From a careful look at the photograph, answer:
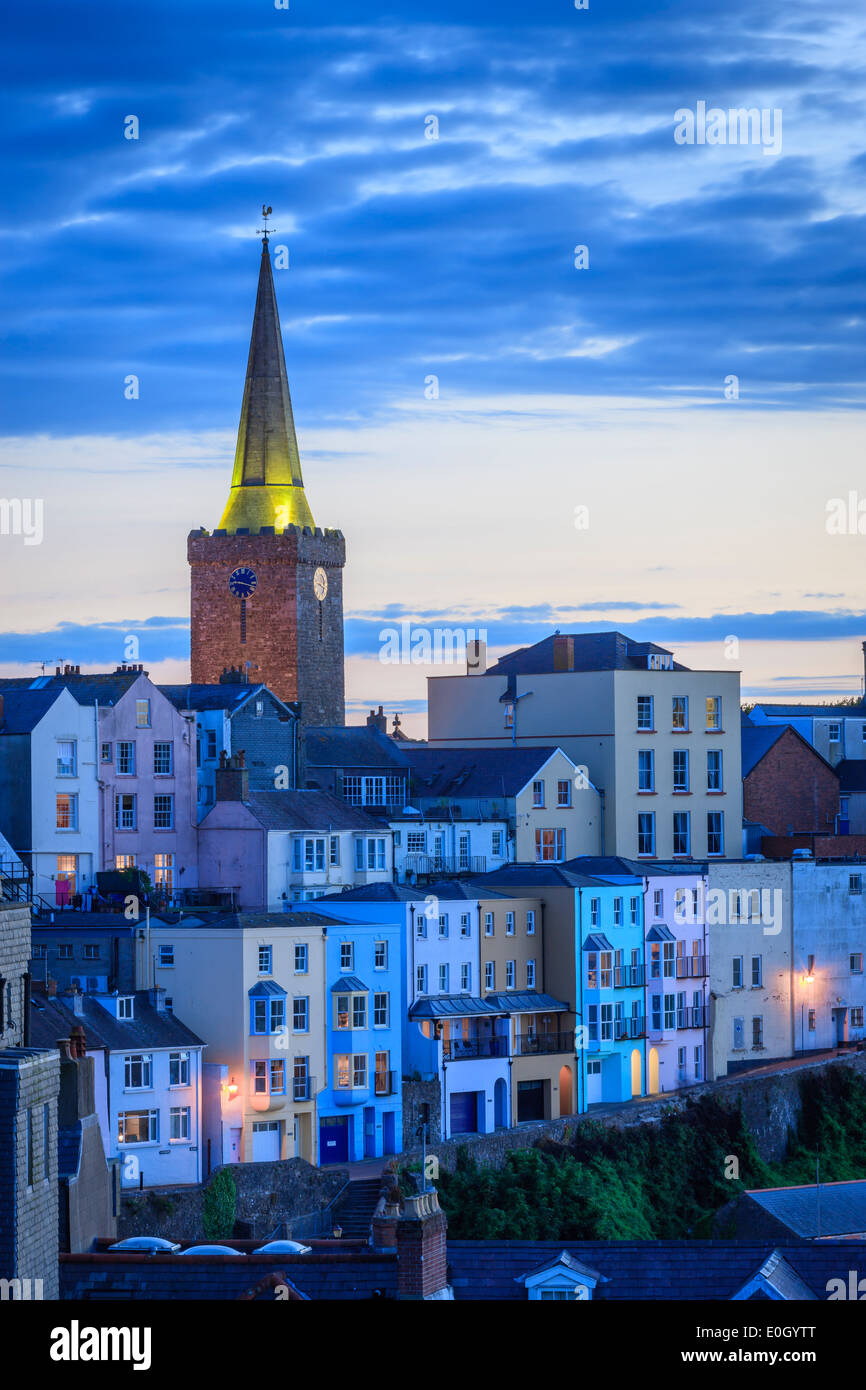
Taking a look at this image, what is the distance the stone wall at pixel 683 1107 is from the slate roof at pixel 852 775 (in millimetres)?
20943

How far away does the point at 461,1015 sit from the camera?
59500 millimetres

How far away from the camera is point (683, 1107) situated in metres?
63.3

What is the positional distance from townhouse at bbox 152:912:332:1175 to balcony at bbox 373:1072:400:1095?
1750 millimetres

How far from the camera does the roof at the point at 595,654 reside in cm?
7994

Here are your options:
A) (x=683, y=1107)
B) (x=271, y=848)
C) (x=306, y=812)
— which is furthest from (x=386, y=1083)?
(x=306, y=812)

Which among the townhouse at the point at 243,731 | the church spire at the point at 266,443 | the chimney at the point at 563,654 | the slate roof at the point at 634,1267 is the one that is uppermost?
the church spire at the point at 266,443

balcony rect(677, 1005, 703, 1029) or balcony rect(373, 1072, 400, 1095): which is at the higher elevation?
balcony rect(677, 1005, 703, 1029)

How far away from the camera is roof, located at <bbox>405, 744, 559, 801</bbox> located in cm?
7225

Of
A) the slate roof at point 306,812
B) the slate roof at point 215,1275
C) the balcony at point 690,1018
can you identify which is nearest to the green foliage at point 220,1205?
the slate roof at point 306,812

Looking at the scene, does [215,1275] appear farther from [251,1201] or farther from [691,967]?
[691,967]

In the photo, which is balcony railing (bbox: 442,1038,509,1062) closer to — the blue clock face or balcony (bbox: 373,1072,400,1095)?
balcony (bbox: 373,1072,400,1095)

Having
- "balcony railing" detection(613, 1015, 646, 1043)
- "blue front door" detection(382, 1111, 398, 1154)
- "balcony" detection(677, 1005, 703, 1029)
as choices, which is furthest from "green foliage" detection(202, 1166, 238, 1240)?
"balcony" detection(677, 1005, 703, 1029)

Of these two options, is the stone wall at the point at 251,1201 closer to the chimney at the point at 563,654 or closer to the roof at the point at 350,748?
the roof at the point at 350,748

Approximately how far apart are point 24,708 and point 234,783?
Answer: 655 centimetres
